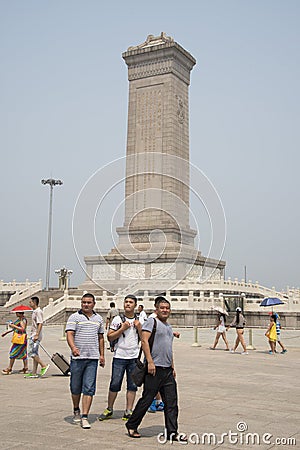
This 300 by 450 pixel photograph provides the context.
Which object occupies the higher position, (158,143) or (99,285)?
(158,143)

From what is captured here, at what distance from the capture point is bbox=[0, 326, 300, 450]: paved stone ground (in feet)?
18.6

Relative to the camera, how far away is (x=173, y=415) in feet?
18.9

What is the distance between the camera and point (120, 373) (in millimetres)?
6859

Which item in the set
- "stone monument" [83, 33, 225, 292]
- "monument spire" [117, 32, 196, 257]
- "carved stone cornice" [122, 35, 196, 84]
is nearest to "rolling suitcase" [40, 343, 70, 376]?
"stone monument" [83, 33, 225, 292]

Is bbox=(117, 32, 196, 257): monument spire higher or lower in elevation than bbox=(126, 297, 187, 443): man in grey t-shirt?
higher

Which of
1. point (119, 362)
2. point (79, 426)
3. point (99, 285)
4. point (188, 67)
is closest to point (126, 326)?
point (119, 362)

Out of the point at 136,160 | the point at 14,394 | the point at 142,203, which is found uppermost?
the point at 136,160

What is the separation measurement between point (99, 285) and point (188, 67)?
58.5 feet

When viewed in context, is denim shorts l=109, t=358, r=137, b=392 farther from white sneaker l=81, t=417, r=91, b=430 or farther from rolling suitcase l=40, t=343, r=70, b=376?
rolling suitcase l=40, t=343, r=70, b=376

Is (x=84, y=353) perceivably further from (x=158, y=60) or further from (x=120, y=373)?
(x=158, y=60)

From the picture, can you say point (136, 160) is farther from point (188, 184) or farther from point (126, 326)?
point (126, 326)

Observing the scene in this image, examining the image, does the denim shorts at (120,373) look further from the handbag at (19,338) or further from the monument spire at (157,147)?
the monument spire at (157,147)

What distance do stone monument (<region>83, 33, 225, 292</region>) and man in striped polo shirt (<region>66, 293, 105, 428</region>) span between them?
94.2ft

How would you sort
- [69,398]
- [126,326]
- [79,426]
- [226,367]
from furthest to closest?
1. [226,367]
2. [69,398]
3. [126,326]
4. [79,426]
